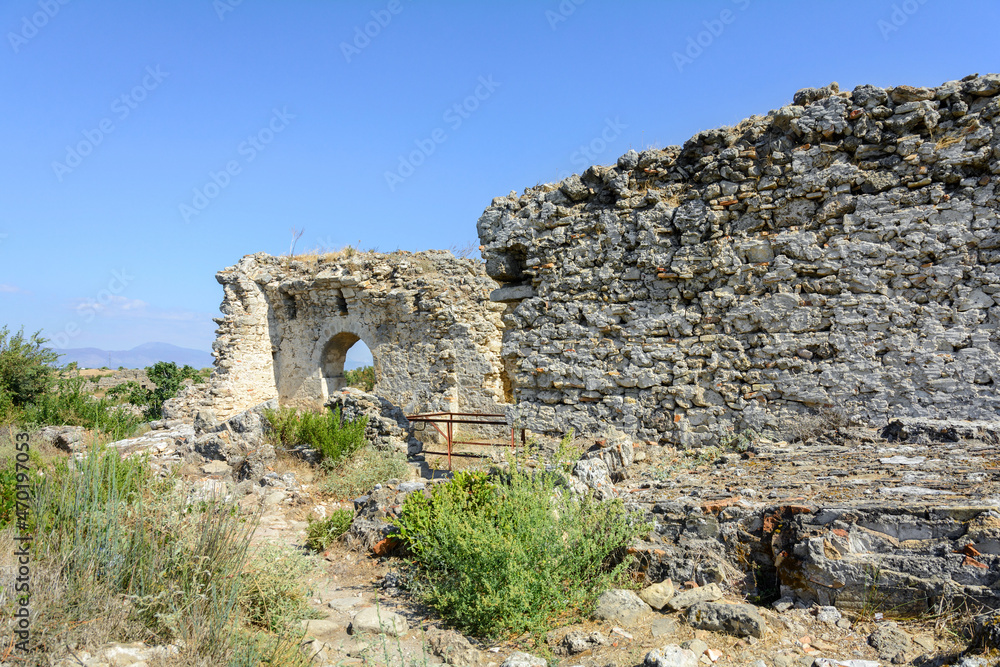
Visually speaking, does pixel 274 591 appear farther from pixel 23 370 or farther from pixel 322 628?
pixel 23 370

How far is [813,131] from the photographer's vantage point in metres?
5.76

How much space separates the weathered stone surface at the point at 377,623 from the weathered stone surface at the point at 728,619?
1811 mm

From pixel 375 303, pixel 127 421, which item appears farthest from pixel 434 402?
pixel 127 421

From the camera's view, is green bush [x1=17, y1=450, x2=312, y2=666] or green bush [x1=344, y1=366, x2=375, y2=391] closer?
green bush [x1=17, y1=450, x2=312, y2=666]

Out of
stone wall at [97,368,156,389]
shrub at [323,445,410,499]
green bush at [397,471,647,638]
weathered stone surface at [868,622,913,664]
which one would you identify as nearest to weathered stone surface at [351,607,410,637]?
green bush at [397,471,647,638]

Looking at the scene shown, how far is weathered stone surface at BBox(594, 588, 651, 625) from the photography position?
11.6ft

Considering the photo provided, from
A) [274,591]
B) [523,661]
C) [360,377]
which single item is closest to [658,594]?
[523,661]

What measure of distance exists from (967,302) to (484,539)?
478cm

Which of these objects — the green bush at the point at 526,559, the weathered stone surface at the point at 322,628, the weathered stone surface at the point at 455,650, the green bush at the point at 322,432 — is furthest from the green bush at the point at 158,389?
the weathered stone surface at the point at 455,650

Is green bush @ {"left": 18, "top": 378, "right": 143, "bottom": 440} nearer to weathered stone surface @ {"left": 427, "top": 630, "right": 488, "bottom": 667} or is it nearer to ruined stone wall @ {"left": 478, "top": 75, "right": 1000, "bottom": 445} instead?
ruined stone wall @ {"left": 478, "top": 75, "right": 1000, "bottom": 445}

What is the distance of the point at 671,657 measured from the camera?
2879 mm

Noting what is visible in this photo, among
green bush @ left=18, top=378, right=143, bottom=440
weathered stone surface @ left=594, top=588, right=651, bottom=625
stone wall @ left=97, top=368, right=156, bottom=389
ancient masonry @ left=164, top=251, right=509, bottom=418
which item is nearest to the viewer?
weathered stone surface @ left=594, top=588, right=651, bottom=625

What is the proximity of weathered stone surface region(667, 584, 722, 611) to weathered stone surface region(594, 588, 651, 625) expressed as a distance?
168 millimetres

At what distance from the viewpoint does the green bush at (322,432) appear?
857 cm
